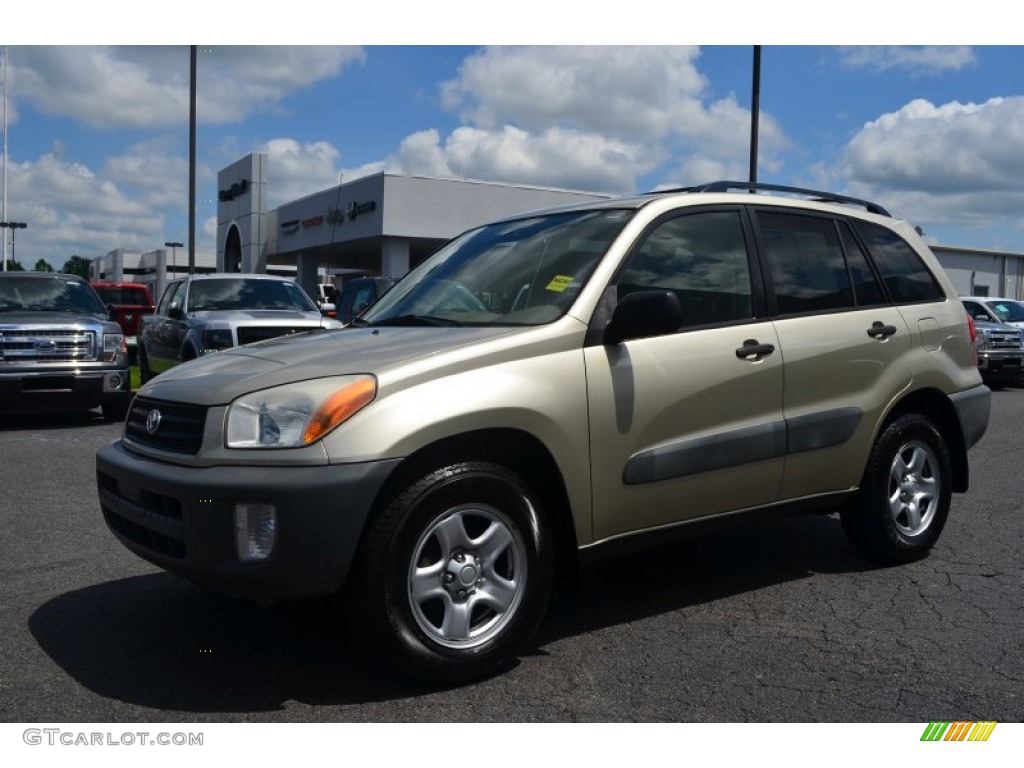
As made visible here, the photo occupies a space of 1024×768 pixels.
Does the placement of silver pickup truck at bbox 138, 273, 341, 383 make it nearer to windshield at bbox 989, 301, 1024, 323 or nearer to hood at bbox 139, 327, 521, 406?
hood at bbox 139, 327, 521, 406

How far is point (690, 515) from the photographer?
4.43 meters

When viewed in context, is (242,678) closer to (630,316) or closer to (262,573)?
(262,573)

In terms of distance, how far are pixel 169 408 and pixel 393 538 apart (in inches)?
42.0

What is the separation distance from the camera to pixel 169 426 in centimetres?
388

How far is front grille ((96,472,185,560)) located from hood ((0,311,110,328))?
26.5 feet

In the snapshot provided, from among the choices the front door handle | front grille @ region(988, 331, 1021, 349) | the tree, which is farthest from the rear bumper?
the tree

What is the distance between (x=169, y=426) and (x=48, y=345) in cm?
853

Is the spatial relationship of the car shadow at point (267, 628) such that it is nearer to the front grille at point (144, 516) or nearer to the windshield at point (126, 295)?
the front grille at point (144, 516)

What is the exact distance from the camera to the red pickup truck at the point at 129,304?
18.9m

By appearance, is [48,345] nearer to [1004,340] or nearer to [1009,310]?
[1004,340]

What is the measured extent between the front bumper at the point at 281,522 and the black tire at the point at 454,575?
0.12 metres

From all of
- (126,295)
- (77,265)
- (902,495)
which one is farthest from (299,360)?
(77,265)
